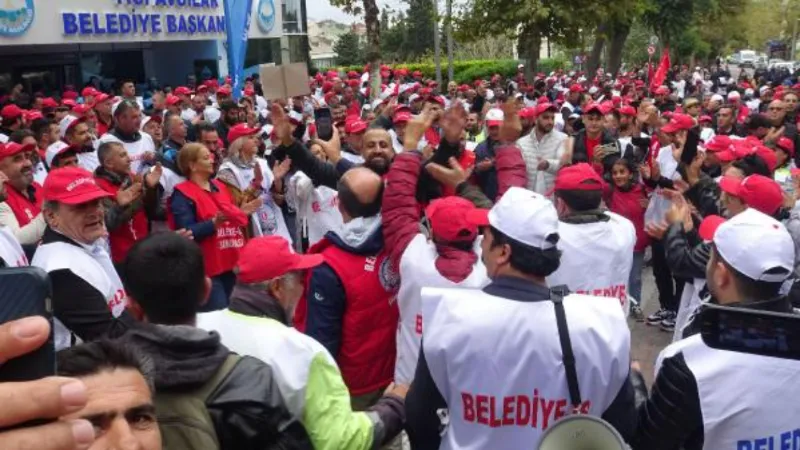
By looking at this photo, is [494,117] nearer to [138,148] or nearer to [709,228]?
[138,148]

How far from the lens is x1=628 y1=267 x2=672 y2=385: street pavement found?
6633 millimetres

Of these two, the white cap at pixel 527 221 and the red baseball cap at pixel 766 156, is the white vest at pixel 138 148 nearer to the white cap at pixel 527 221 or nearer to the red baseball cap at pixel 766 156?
the red baseball cap at pixel 766 156

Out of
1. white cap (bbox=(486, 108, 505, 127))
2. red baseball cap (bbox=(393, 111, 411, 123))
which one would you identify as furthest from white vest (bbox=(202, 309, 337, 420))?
red baseball cap (bbox=(393, 111, 411, 123))

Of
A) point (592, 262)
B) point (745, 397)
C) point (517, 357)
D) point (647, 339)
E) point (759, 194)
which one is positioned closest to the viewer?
point (745, 397)

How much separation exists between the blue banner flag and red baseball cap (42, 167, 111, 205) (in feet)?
31.9

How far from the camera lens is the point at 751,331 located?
2316mm

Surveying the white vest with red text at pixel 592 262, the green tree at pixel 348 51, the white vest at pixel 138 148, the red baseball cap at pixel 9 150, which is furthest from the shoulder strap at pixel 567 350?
the green tree at pixel 348 51

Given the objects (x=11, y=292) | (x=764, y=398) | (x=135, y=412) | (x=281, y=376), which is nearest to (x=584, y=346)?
(x=764, y=398)

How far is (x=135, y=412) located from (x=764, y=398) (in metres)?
1.86

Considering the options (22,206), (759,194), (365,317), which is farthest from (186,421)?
(22,206)

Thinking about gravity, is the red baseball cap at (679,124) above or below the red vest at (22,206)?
above

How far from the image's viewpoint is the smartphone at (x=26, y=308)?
104 centimetres

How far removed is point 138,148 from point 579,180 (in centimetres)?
537

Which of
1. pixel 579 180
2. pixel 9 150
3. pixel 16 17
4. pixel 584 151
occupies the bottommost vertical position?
pixel 584 151
